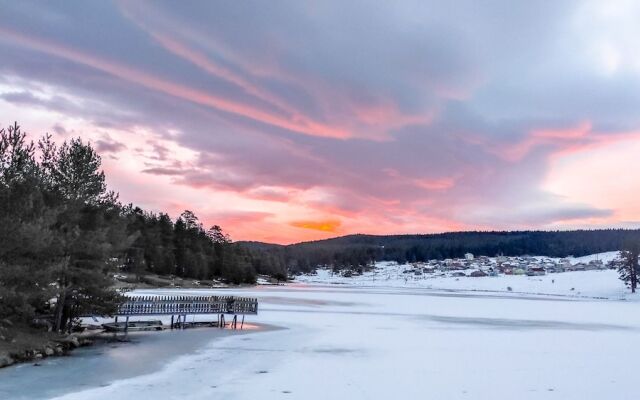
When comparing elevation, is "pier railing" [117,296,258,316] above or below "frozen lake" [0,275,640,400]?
above

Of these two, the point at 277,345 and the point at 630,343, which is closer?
the point at 277,345

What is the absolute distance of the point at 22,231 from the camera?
19.3 m

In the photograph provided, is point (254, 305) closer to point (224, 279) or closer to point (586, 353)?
point (586, 353)

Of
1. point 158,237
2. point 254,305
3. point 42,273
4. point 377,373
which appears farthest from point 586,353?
point 158,237

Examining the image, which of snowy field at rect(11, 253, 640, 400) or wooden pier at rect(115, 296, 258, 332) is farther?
wooden pier at rect(115, 296, 258, 332)

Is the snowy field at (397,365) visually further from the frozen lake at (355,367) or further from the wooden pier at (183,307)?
the wooden pier at (183,307)

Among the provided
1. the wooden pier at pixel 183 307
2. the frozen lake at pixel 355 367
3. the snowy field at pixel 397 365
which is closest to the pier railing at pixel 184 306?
the wooden pier at pixel 183 307

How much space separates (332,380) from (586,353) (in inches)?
508

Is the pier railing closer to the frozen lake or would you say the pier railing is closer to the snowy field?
the frozen lake

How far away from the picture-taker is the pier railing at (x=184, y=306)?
1158 inches

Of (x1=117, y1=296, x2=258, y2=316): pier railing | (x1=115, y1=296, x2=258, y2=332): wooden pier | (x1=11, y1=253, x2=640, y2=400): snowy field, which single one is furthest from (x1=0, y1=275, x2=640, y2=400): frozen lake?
(x1=117, y1=296, x2=258, y2=316): pier railing

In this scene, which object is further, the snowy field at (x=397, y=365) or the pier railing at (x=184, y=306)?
the pier railing at (x=184, y=306)

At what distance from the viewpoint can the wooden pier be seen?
2934 centimetres

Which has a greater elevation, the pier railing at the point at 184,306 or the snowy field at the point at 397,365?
the pier railing at the point at 184,306
